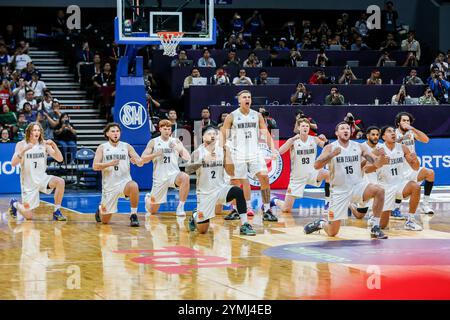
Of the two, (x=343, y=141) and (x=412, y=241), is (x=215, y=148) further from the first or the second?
(x=412, y=241)

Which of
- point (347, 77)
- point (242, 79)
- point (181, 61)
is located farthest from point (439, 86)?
point (181, 61)

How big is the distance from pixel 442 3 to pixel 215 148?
64.8 ft

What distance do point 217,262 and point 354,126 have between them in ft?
40.1

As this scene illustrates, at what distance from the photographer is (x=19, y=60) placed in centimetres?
2605

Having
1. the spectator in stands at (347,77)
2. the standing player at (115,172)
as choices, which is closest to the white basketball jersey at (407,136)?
the standing player at (115,172)

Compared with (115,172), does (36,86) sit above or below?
above

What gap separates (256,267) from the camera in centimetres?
1066

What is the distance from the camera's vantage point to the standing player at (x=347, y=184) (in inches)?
516

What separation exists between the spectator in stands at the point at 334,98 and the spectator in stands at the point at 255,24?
6994mm

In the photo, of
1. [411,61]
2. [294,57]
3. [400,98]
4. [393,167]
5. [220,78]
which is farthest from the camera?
[411,61]

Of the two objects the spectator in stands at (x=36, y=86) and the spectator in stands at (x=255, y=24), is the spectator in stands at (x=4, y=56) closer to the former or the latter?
the spectator in stands at (x=36, y=86)

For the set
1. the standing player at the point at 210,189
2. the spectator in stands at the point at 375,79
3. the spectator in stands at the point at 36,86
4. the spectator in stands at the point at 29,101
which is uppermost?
the spectator in stands at the point at 375,79

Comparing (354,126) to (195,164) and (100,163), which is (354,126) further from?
(195,164)
